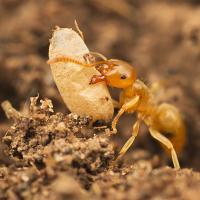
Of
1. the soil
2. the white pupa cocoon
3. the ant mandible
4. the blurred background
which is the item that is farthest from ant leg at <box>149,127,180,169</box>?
the white pupa cocoon

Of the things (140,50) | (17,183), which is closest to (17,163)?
(17,183)

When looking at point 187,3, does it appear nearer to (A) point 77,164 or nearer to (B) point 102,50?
(B) point 102,50

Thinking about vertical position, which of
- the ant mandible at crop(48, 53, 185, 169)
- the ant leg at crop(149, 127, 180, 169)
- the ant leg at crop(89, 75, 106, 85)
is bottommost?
the ant leg at crop(149, 127, 180, 169)

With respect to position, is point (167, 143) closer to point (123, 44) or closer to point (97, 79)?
point (97, 79)

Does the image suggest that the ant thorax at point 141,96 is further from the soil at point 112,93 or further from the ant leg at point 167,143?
the soil at point 112,93

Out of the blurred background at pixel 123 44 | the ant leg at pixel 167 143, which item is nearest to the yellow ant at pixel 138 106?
the ant leg at pixel 167 143

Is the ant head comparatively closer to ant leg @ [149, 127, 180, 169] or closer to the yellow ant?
the yellow ant
